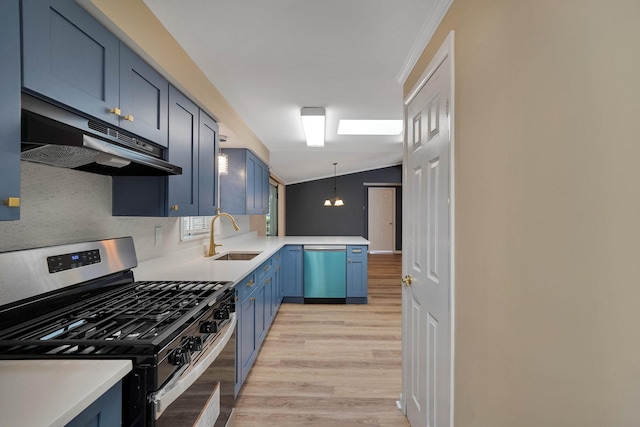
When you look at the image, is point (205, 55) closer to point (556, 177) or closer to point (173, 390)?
point (173, 390)

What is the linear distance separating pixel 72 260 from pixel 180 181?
719mm

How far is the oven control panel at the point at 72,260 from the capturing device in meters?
1.33

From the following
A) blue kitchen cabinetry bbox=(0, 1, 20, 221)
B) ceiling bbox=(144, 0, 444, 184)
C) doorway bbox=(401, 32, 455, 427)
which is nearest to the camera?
blue kitchen cabinetry bbox=(0, 1, 20, 221)

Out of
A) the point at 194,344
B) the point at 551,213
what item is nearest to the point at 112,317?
the point at 194,344

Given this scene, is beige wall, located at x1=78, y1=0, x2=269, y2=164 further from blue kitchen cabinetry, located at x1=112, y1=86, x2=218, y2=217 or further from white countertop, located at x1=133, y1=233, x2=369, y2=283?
white countertop, located at x1=133, y1=233, x2=369, y2=283

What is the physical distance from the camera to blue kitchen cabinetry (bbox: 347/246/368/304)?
4633mm

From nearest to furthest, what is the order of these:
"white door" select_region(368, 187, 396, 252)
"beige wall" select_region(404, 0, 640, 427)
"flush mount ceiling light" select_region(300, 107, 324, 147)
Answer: "beige wall" select_region(404, 0, 640, 427)
"flush mount ceiling light" select_region(300, 107, 324, 147)
"white door" select_region(368, 187, 396, 252)

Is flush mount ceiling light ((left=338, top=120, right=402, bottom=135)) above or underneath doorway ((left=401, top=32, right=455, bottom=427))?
above

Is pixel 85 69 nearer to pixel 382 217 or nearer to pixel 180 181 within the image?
pixel 180 181

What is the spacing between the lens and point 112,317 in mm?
1270

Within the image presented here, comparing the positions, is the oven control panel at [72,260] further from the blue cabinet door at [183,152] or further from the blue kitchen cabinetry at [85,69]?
the blue kitchen cabinetry at [85,69]

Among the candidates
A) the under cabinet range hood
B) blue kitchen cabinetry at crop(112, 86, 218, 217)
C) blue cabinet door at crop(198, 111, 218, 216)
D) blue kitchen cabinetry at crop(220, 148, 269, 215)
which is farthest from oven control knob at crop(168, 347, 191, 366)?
blue kitchen cabinetry at crop(220, 148, 269, 215)

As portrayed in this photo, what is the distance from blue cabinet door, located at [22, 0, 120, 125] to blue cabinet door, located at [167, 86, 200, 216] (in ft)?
1.75

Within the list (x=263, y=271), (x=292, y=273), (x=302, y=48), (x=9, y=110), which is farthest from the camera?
(x=292, y=273)
